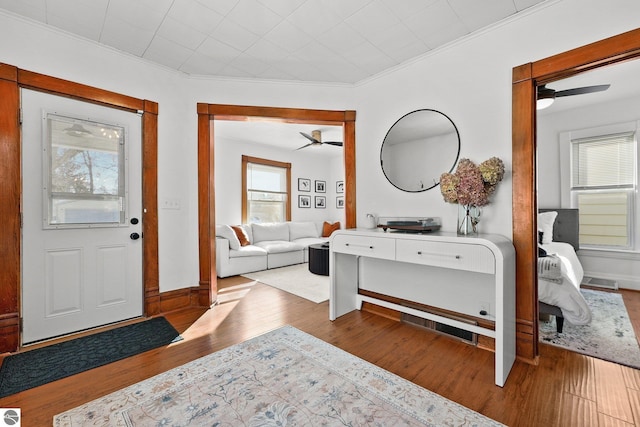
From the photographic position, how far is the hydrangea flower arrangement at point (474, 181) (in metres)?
2.12

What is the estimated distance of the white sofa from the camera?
466cm

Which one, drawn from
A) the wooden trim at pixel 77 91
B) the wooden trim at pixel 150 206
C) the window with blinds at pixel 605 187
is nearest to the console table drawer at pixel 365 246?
the wooden trim at pixel 150 206

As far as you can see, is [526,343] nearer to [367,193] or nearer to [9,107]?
[367,193]

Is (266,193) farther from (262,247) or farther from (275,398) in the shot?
(275,398)

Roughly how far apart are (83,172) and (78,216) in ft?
1.32

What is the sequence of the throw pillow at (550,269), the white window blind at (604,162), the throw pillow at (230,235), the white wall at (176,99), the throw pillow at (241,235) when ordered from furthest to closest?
the throw pillow at (241,235)
the throw pillow at (230,235)
the white window blind at (604,162)
the white wall at (176,99)
the throw pillow at (550,269)

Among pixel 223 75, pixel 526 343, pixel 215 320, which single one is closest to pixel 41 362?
pixel 215 320

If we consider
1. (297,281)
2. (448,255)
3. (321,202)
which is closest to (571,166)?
(448,255)

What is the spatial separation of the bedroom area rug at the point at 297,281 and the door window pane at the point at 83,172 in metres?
2.16

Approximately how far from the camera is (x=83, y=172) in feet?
8.36

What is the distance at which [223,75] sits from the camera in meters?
3.18

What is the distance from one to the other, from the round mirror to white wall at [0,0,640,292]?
0.08 m

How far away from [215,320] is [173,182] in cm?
155

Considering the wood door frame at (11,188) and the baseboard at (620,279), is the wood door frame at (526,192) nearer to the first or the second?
the baseboard at (620,279)
